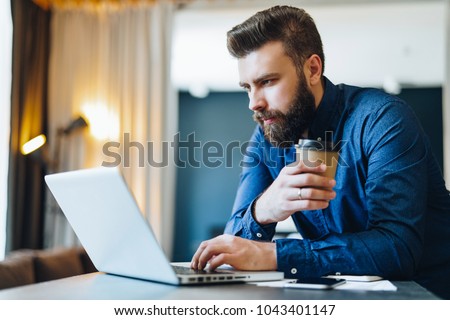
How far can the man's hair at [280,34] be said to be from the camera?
1401 millimetres

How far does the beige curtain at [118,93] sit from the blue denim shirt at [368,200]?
2790 millimetres

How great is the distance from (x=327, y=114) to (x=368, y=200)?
322mm

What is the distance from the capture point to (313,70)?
157 centimetres

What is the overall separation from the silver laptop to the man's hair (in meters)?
0.55

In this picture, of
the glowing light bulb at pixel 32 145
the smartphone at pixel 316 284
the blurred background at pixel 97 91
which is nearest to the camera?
the smartphone at pixel 316 284

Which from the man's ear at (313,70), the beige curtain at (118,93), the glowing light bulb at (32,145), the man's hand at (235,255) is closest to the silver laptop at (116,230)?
the man's hand at (235,255)

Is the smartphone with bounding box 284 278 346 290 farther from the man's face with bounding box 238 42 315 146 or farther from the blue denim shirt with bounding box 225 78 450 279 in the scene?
the man's face with bounding box 238 42 315 146

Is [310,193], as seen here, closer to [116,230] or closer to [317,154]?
[317,154]

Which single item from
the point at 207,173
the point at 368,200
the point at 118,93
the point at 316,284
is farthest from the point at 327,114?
the point at 207,173

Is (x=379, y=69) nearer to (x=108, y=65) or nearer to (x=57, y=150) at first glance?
(x=108, y=65)

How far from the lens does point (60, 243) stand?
429 centimetres

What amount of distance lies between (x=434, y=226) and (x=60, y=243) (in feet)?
11.3

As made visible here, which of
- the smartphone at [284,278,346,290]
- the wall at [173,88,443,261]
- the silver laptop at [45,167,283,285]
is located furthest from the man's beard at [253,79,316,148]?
the wall at [173,88,443,261]

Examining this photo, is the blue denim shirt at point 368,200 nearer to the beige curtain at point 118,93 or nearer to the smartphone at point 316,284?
the smartphone at point 316,284
